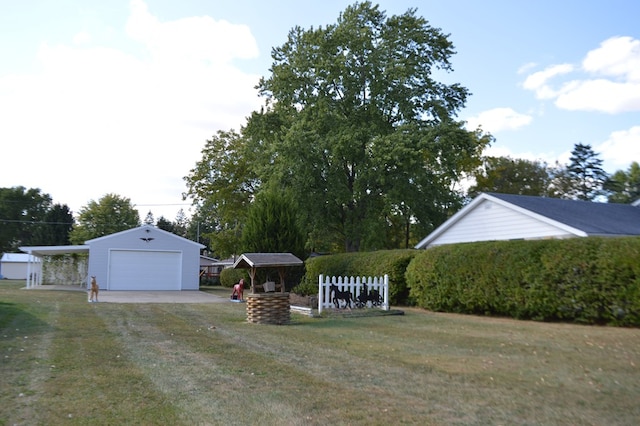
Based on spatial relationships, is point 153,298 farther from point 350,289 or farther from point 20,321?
point 20,321

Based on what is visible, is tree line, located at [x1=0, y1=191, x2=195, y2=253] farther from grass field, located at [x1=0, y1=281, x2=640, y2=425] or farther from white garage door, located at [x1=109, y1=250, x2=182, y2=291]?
grass field, located at [x1=0, y1=281, x2=640, y2=425]

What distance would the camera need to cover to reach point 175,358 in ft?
27.2

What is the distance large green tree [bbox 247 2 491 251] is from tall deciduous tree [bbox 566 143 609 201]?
27.8 metres

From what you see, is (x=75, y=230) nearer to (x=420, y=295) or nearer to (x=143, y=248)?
(x=143, y=248)

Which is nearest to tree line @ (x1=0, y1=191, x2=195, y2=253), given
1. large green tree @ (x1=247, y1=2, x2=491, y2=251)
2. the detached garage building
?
the detached garage building

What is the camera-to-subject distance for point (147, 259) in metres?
33.0

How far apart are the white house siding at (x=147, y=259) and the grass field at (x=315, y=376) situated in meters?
20.0

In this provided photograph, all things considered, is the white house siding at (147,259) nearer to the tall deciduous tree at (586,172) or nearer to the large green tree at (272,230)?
the large green tree at (272,230)

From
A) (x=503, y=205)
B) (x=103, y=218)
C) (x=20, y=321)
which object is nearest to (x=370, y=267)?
(x=503, y=205)

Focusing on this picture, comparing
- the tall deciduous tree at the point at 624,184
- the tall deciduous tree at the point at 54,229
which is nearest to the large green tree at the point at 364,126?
the tall deciduous tree at the point at 624,184

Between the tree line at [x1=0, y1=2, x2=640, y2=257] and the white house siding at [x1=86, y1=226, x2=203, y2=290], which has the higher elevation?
the tree line at [x1=0, y1=2, x2=640, y2=257]

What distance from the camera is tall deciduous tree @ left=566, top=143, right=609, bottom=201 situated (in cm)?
5281

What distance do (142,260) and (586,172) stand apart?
44810 millimetres

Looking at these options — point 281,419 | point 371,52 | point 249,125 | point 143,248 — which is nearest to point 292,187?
point 249,125
